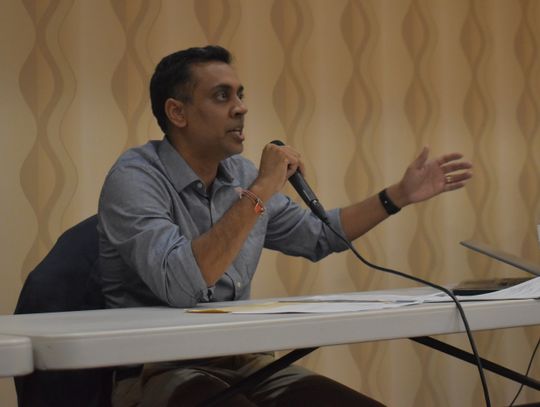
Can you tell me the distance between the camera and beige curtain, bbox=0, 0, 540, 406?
8.45ft

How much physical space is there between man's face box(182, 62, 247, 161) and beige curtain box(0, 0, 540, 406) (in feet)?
2.69

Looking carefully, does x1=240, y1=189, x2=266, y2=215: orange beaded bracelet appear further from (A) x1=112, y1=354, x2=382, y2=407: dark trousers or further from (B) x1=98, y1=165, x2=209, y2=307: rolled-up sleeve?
(A) x1=112, y1=354, x2=382, y2=407: dark trousers

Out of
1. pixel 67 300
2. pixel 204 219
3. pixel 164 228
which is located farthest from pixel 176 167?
pixel 67 300

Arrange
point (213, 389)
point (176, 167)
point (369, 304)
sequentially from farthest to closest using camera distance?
point (176, 167), point (213, 389), point (369, 304)

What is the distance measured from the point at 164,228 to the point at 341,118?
1585 millimetres

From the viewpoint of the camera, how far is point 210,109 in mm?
1919

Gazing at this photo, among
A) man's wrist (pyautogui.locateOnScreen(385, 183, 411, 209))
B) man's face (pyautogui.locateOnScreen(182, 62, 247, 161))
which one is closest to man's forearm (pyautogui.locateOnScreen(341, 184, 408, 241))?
man's wrist (pyautogui.locateOnScreen(385, 183, 411, 209))

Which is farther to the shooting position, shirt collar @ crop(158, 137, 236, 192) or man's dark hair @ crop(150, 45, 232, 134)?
man's dark hair @ crop(150, 45, 232, 134)

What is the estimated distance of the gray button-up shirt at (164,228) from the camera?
1503mm

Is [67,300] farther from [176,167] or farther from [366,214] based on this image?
[366,214]

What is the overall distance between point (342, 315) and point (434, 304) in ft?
0.63

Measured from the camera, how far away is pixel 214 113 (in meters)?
1.92

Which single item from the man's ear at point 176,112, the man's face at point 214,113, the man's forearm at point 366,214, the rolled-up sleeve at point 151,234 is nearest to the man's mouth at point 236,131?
the man's face at point 214,113

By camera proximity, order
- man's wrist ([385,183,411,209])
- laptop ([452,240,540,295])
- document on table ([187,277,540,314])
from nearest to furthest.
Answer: document on table ([187,277,540,314])
laptop ([452,240,540,295])
man's wrist ([385,183,411,209])
